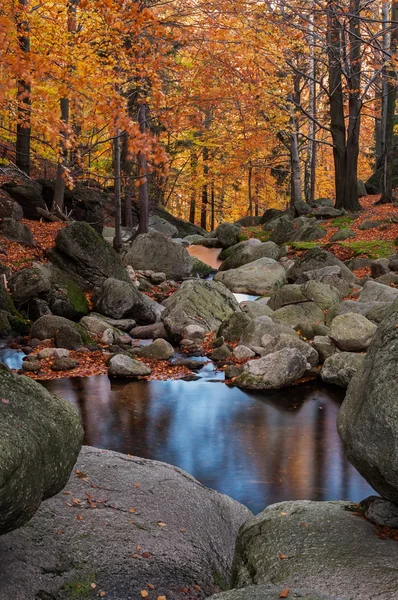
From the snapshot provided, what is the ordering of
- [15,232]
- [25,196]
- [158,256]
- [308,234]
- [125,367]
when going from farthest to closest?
[308,234] < [158,256] < [25,196] < [15,232] < [125,367]

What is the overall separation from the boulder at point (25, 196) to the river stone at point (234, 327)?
9147 millimetres

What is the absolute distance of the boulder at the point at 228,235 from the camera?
26.7 m

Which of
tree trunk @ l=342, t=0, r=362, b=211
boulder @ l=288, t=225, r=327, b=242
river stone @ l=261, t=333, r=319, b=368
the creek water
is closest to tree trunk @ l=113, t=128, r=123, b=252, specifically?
boulder @ l=288, t=225, r=327, b=242

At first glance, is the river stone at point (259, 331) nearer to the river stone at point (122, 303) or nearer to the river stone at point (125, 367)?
the river stone at point (125, 367)

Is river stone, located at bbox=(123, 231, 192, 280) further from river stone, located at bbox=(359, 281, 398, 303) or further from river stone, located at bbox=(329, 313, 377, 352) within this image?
river stone, located at bbox=(329, 313, 377, 352)

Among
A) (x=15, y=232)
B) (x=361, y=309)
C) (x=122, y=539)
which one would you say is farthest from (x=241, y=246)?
(x=122, y=539)

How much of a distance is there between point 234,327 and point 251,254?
30.3ft

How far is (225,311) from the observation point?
13625 millimetres

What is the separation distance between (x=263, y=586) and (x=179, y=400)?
22.5 feet

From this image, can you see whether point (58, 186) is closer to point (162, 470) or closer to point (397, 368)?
point (162, 470)

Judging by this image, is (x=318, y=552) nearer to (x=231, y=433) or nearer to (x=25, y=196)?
(x=231, y=433)

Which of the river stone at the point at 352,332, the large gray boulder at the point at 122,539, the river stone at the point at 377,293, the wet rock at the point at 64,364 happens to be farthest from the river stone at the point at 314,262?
the large gray boulder at the point at 122,539

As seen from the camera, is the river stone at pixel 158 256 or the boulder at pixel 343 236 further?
the boulder at pixel 343 236

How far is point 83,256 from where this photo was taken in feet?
48.8
